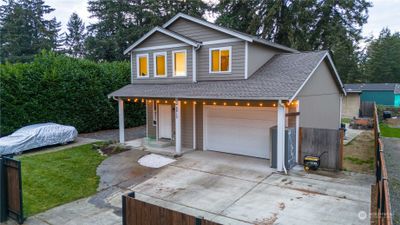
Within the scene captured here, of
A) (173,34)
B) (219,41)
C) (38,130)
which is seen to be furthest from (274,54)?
(38,130)

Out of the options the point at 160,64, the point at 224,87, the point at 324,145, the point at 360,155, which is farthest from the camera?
the point at 160,64

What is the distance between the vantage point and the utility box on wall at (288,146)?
948 cm

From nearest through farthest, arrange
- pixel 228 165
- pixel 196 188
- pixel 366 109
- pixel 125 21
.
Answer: pixel 196 188
pixel 228 165
pixel 366 109
pixel 125 21

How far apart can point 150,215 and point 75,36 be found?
50435mm

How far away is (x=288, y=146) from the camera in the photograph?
9.55 meters

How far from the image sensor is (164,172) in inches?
382

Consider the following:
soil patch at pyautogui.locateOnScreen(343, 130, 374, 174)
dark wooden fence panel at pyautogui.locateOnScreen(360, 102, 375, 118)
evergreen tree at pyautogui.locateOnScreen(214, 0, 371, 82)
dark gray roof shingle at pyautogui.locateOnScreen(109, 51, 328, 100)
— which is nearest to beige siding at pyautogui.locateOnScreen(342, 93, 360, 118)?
dark wooden fence panel at pyautogui.locateOnScreen(360, 102, 375, 118)

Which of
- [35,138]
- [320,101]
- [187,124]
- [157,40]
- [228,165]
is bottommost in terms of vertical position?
[228,165]

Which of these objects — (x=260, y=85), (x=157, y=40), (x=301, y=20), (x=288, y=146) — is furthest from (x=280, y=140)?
(x=301, y=20)

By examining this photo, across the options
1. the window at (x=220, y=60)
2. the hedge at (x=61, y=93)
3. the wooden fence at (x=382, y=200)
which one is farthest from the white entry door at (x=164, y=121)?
the wooden fence at (x=382, y=200)

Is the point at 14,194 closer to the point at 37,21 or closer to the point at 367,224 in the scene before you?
the point at 367,224

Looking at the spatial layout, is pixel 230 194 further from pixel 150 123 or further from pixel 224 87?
pixel 150 123

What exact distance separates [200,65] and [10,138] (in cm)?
910

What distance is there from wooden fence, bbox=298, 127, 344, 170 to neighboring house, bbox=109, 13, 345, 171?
2.13 ft
